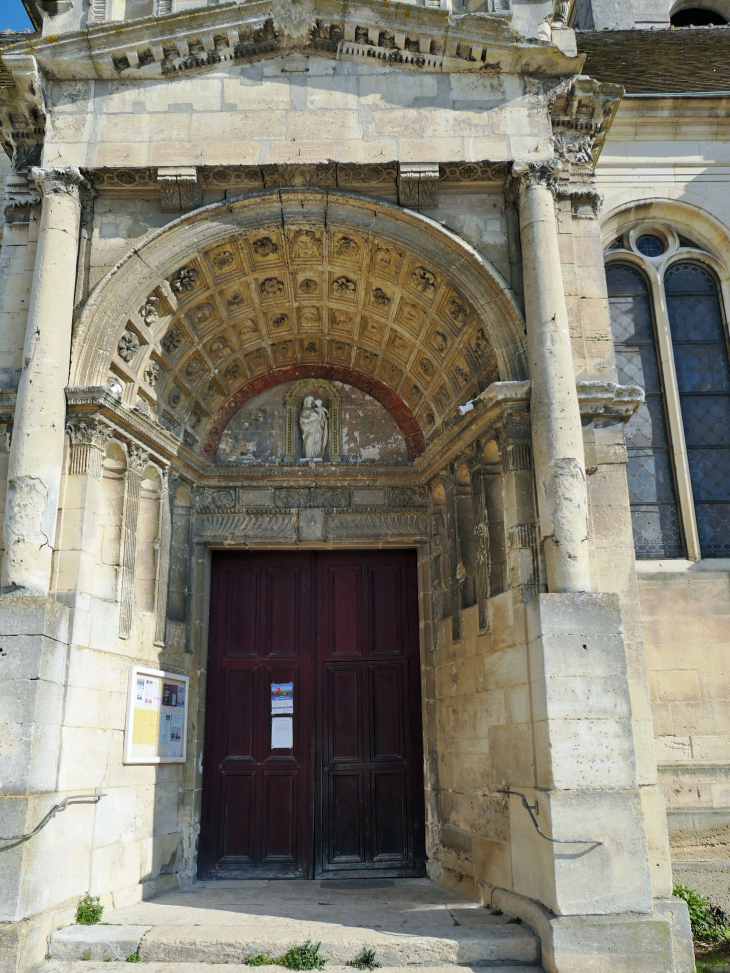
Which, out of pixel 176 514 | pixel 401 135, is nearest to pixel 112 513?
pixel 176 514

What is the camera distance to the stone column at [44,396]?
620 centimetres

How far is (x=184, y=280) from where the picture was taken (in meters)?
7.61

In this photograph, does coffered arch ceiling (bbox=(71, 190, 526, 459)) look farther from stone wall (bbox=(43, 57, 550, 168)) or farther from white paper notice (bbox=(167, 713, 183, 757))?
white paper notice (bbox=(167, 713, 183, 757))

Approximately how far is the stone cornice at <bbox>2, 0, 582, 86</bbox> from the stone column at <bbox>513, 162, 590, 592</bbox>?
125 cm

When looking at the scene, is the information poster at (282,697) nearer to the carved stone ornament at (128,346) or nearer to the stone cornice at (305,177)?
the carved stone ornament at (128,346)

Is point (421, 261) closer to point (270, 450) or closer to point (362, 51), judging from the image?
point (362, 51)

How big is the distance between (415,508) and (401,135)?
372cm

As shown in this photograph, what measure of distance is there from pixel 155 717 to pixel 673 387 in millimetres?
6407

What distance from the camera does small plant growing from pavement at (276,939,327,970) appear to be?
5.30 m

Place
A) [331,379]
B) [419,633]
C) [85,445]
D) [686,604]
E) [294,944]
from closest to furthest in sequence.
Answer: [294,944] < [85,445] < [686,604] < [419,633] < [331,379]

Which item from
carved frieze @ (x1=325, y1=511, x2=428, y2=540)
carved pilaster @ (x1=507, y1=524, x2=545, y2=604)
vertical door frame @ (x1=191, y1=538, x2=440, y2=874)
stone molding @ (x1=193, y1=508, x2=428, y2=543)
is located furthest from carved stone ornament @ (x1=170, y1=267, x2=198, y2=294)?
carved pilaster @ (x1=507, y1=524, x2=545, y2=604)

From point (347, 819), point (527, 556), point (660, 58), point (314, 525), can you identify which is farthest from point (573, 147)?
point (347, 819)

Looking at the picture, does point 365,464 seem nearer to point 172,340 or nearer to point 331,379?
point 331,379

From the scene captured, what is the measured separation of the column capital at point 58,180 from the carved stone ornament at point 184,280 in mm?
1071
